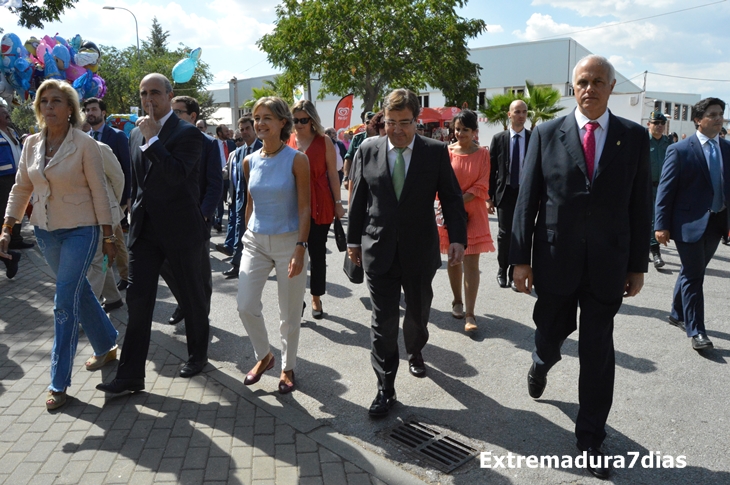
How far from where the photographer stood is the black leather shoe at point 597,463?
3.09 m

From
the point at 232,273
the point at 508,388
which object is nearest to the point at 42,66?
the point at 232,273

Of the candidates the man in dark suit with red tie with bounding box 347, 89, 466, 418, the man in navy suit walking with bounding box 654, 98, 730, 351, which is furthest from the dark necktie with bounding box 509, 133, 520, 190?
the man in dark suit with red tie with bounding box 347, 89, 466, 418

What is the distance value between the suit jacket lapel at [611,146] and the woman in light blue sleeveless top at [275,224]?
6.41 ft

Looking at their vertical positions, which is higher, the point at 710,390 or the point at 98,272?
the point at 98,272

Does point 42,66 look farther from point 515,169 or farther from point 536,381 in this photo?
point 536,381

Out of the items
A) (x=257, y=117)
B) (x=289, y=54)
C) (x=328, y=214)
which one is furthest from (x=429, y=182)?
(x=289, y=54)

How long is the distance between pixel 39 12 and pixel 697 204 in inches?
634

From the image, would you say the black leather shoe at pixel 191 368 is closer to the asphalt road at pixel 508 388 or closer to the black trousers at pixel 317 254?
the asphalt road at pixel 508 388

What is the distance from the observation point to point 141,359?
162 inches

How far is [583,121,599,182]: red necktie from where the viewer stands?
3.16m

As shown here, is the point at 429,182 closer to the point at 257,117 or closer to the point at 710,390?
the point at 257,117

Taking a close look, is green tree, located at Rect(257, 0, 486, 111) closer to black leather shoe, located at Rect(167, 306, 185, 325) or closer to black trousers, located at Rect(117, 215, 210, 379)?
black leather shoe, located at Rect(167, 306, 185, 325)

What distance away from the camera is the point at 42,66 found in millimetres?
11148

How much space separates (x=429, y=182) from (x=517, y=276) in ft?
2.92
